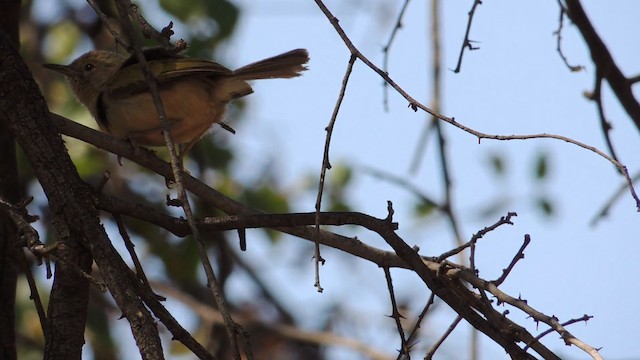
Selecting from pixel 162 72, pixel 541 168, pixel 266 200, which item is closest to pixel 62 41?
pixel 266 200

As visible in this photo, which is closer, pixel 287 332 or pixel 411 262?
pixel 411 262

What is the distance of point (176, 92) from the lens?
4.48 metres

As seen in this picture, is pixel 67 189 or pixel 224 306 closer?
pixel 224 306

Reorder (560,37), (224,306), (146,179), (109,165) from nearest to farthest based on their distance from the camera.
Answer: (224,306)
(560,37)
(109,165)
(146,179)

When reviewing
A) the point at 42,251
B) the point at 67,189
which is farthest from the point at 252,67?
the point at 42,251

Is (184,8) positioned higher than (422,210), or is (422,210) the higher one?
(184,8)

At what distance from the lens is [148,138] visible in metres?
4.48

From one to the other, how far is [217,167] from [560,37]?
2645mm

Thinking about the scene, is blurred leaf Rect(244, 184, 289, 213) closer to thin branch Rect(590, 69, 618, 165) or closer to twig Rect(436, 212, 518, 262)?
thin branch Rect(590, 69, 618, 165)

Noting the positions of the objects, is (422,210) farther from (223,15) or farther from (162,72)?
(162,72)

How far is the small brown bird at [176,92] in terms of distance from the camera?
442 centimetres

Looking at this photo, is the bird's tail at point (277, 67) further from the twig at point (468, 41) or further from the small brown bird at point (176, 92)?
the twig at point (468, 41)

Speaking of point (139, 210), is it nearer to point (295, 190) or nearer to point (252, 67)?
point (252, 67)

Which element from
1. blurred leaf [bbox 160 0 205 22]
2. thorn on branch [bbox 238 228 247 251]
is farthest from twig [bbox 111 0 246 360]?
blurred leaf [bbox 160 0 205 22]
